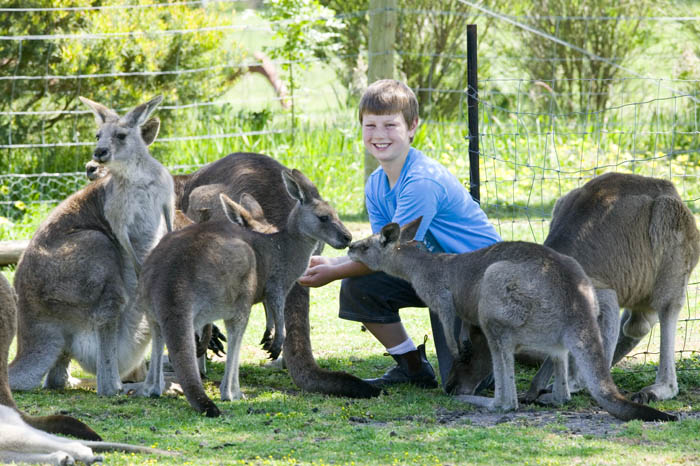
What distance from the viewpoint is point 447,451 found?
150 inches

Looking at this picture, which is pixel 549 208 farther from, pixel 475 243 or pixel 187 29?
pixel 475 243

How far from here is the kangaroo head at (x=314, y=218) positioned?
16.8 ft

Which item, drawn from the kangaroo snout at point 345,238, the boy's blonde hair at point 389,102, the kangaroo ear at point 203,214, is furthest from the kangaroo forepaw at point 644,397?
the kangaroo ear at point 203,214

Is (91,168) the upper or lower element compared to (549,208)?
upper

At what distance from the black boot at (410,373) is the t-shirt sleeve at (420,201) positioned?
693 mm

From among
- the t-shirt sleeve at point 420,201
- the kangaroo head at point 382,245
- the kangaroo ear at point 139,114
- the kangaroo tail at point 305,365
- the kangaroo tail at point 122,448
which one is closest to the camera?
the kangaroo tail at point 122,448

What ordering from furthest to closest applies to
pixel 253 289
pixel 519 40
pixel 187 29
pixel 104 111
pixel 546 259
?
pixel 519 40 → pixel 187 29 → pixel 104 111 → pixel 253 289 → pixel 546 259

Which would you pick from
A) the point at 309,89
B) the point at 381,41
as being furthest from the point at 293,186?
the point at 309,89

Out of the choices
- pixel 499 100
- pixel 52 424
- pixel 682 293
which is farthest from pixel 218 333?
pixel 499 100

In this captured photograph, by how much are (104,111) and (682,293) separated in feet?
10.7

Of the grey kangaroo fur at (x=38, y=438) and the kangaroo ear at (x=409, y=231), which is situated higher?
the kangaroo ear at (x=409, y=231)

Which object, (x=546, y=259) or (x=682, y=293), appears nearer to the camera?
(x=546, y=259)

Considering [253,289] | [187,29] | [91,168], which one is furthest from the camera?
[187,29]

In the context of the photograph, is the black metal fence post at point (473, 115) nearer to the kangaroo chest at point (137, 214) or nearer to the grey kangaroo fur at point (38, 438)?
the kangaroo chest at point (137, 214)
